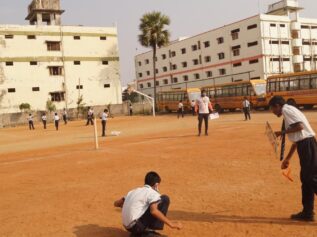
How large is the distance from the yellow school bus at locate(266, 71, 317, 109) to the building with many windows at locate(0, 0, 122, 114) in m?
23.8

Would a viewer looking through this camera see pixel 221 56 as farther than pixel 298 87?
Yes

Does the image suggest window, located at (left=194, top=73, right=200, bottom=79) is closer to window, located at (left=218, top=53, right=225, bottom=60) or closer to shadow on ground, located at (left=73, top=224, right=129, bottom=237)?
window, located at (left=218, top=53, right=225, bottom=60)

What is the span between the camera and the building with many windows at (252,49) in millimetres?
48375

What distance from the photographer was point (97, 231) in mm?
5648

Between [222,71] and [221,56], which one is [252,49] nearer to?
[221,56]

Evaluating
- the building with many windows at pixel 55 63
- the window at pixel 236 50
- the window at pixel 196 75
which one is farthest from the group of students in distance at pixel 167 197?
the window at pixel 196 75

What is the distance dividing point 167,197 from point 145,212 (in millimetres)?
354

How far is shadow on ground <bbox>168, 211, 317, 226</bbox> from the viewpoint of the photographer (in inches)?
215

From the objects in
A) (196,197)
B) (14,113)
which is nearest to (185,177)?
(196,197)

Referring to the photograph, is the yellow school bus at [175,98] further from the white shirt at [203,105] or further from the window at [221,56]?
the white shirt at [203,105]

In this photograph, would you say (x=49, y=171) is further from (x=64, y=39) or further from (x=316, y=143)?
(x=64, y=39)

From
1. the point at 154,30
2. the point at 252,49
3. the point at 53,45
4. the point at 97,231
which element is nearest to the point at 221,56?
the point at 252,49

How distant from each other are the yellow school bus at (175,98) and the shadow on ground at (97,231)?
118ft

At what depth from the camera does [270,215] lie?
580 cm
